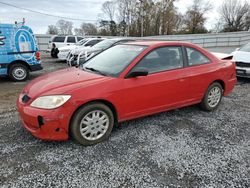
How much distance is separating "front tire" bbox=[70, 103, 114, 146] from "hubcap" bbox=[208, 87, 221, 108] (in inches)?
94.3

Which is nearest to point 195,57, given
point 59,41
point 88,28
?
point 59,41

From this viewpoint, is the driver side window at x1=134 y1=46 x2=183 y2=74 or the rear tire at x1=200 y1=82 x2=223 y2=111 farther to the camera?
the rear tire at x1=200 y1=82 x2=223 y2=111

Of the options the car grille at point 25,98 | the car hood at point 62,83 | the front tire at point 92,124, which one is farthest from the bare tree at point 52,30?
the front tire at point 92,124

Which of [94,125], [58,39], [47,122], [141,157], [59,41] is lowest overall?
[141,157]

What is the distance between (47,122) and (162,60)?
2.21 metres

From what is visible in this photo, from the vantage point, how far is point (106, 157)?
271 cm

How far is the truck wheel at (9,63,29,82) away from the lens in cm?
695

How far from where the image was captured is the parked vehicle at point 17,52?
652 cm

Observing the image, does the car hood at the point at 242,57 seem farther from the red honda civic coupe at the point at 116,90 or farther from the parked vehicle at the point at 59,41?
the parked vehicle at the point at 59,41

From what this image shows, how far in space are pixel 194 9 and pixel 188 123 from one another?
172ft

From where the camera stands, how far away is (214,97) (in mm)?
4328

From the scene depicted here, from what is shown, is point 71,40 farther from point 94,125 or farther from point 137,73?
point 94,125

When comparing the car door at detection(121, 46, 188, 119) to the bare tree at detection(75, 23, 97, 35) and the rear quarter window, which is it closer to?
the rear quarter window

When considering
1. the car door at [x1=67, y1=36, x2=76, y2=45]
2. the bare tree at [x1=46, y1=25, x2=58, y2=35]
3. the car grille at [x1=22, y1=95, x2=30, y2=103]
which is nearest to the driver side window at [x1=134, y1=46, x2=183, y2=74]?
the car grille at [x1=22, y1=95, x2=30, y2=103]
